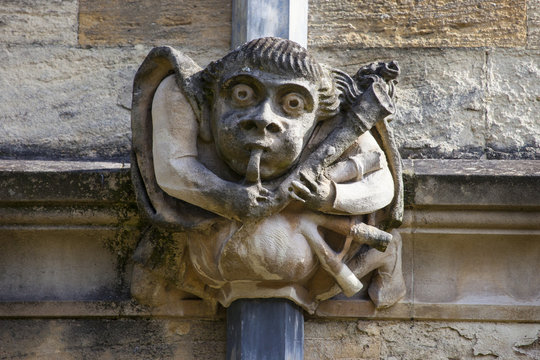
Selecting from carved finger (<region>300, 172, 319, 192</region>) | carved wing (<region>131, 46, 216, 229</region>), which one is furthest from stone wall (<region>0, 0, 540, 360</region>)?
carved finger (<region>300, 172, 319, 192</region>)

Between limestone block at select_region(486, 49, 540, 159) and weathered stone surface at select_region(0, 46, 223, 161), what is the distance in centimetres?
93

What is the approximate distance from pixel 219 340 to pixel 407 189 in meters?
0.72

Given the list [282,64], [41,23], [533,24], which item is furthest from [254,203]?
[533,24]

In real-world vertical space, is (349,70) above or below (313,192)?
above

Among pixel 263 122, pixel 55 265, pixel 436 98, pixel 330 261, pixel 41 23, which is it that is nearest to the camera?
pixel 263 122

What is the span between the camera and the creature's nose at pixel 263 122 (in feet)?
10.3

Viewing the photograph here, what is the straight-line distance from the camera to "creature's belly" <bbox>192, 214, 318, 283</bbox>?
3221 mm

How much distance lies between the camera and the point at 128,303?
3510 mm

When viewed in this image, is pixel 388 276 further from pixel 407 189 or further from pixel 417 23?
pixel 417 23

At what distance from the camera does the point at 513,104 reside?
3.80m

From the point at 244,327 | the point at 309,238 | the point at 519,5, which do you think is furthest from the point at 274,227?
the point at 519,5

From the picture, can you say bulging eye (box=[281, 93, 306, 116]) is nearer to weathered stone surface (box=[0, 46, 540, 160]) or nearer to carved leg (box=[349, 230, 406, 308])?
carved leg (box=[349, 230, 406, 308])

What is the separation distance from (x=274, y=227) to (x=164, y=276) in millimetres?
424

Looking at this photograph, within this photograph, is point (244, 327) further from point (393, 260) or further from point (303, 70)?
point (303, 70)
